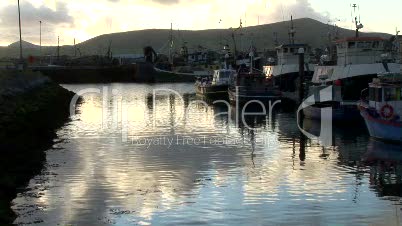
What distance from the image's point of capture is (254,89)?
63.3m

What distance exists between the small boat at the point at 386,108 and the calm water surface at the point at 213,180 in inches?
38.4

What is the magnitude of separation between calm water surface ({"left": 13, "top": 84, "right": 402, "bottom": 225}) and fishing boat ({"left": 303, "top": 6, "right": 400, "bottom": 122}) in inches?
224

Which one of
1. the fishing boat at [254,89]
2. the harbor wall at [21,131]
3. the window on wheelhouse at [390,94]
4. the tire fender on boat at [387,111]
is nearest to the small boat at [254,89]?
the fishing boat at [254,89]

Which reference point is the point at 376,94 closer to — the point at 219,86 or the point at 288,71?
the point at 219,86

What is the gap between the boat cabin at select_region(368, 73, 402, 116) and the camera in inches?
1292

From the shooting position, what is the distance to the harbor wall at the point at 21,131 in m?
22.7

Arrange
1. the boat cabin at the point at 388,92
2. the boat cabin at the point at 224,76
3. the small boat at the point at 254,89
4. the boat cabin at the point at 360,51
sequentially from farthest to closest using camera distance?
the boat cabin at the point at 224,76, the small boat at the point at 254,89, the boat cabin at the point at 360,51, the boat cabin at the point at 388,92

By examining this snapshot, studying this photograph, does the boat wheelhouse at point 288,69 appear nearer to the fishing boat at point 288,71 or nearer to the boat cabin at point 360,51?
the fishing boat at point 288,71

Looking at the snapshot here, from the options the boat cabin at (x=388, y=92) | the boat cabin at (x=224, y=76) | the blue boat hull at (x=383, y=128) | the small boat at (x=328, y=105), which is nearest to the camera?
the blue boat hull at (x=383, y=128)

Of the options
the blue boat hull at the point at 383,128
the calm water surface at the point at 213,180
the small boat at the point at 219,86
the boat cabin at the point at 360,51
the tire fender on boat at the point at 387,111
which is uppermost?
the boat cabin at the point at 360,51

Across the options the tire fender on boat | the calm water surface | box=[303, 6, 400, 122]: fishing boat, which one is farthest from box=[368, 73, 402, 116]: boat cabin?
box=[303, 6, 400, 122]: fishing boat

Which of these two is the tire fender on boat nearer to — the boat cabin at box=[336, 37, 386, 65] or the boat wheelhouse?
the boat cabin at box=[336, 37, 386, 65]

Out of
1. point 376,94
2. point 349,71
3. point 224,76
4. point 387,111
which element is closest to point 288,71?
point 224,76

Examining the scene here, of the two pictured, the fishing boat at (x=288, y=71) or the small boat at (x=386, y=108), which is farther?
the fishing boat at (x=288, y=71)
